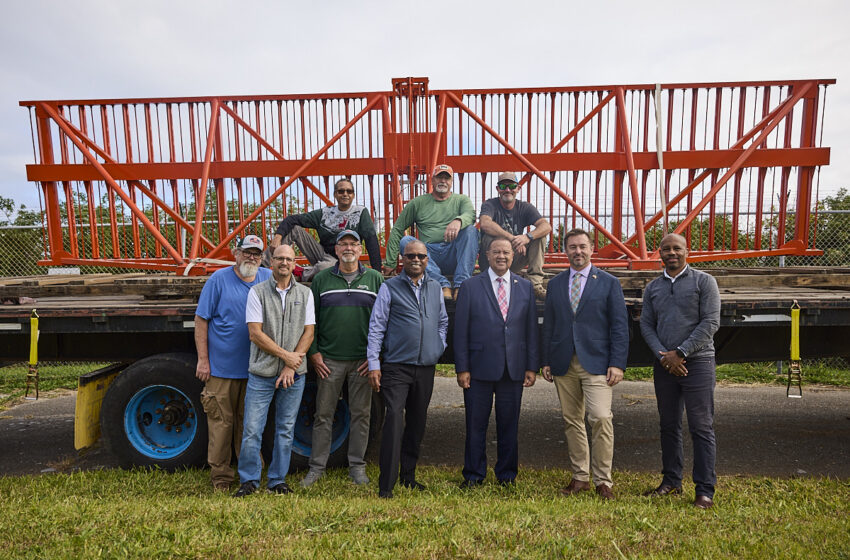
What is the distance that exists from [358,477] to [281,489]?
1.65 feet

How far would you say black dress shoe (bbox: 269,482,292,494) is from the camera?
3.35 meters

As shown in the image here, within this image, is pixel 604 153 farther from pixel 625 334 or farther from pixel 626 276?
pixel 625 334

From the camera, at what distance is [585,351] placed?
3279mm

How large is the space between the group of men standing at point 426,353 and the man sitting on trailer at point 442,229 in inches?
25.8

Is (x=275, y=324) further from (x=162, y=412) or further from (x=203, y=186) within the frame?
(x=203, y=186)

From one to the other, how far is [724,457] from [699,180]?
2.79 metres

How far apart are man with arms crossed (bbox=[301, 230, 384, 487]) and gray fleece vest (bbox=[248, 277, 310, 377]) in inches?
7.0

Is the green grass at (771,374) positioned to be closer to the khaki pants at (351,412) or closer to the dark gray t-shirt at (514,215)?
the dark gray t-shirt at (514,215)

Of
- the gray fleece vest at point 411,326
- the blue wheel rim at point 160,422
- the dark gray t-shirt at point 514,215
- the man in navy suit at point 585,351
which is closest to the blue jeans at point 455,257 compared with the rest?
the dark gray t-shirt at point 514,215

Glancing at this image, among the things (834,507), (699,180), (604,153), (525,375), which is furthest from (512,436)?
(699,180)

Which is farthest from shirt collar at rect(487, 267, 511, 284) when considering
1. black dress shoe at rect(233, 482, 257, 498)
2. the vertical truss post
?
the vertical truss post

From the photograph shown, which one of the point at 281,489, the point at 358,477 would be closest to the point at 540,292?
the point at 358,477

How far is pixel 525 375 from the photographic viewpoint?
11.1 ft

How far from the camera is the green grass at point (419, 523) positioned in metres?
2.54
